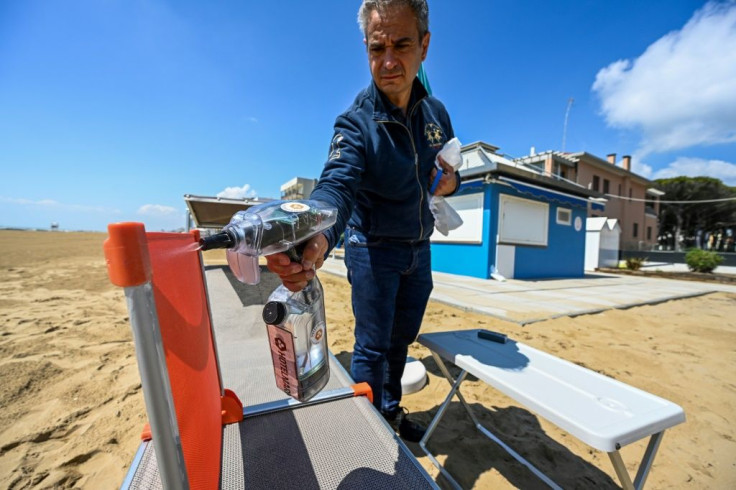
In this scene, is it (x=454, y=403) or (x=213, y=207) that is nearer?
(x=454, y=403)

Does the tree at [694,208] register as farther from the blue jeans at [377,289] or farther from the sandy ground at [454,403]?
the blue jeans at [377,289]

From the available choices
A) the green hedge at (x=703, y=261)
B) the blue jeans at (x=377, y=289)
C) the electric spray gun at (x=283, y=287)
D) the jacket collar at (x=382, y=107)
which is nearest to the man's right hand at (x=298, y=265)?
the electric spray gun at (x=283, y=287)

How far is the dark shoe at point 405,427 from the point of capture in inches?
69.8

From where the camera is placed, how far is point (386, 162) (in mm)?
1363

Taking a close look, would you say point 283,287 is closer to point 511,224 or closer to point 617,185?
point 511,224

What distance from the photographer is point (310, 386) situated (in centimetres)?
95

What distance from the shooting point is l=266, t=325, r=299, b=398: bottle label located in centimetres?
89

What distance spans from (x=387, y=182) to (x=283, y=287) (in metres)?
0.70

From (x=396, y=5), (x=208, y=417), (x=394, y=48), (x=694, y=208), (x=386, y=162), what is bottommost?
(x=208, y=417)

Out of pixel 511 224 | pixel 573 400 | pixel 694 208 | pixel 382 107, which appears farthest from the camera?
pixel 694 208

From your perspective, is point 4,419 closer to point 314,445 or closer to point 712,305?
point 314,445

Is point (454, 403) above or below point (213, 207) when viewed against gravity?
below

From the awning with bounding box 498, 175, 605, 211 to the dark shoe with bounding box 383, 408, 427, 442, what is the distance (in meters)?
7.20

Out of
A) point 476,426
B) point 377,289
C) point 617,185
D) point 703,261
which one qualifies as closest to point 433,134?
point 377,289
